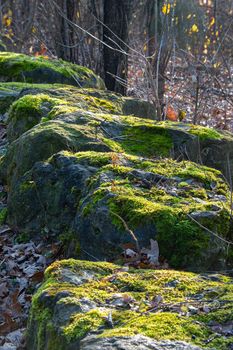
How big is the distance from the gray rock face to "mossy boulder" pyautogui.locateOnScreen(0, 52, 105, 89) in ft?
22.9

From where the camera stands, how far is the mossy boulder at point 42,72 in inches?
394

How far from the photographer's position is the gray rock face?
2981 millimetres

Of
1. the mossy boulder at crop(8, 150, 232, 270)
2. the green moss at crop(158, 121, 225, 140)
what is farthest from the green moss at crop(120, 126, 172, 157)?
the mossy boulder at crop(8, 150, 232, 270)

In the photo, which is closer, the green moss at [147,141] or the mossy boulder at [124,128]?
the green moss at [147,141]

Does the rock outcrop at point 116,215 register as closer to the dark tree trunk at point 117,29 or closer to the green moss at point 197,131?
the green moss at point 197,131

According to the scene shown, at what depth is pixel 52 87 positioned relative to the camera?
855cm

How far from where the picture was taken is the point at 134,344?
3.00m

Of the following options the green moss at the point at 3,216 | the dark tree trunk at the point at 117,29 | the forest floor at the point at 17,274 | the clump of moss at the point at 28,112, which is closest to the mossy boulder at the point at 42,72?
the dark tree trunk at the point at 117,29

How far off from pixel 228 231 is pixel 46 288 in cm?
172

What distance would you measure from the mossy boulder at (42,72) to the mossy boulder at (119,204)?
149 inches

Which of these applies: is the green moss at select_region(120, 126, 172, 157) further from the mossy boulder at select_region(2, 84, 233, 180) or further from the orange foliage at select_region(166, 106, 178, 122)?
the orange foliage at select_region(166, 106, 178, 122)

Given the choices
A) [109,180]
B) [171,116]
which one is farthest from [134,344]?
[171,116]

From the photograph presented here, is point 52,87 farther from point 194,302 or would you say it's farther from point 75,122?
point 194,302

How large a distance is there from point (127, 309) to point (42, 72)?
7066 millimetres
